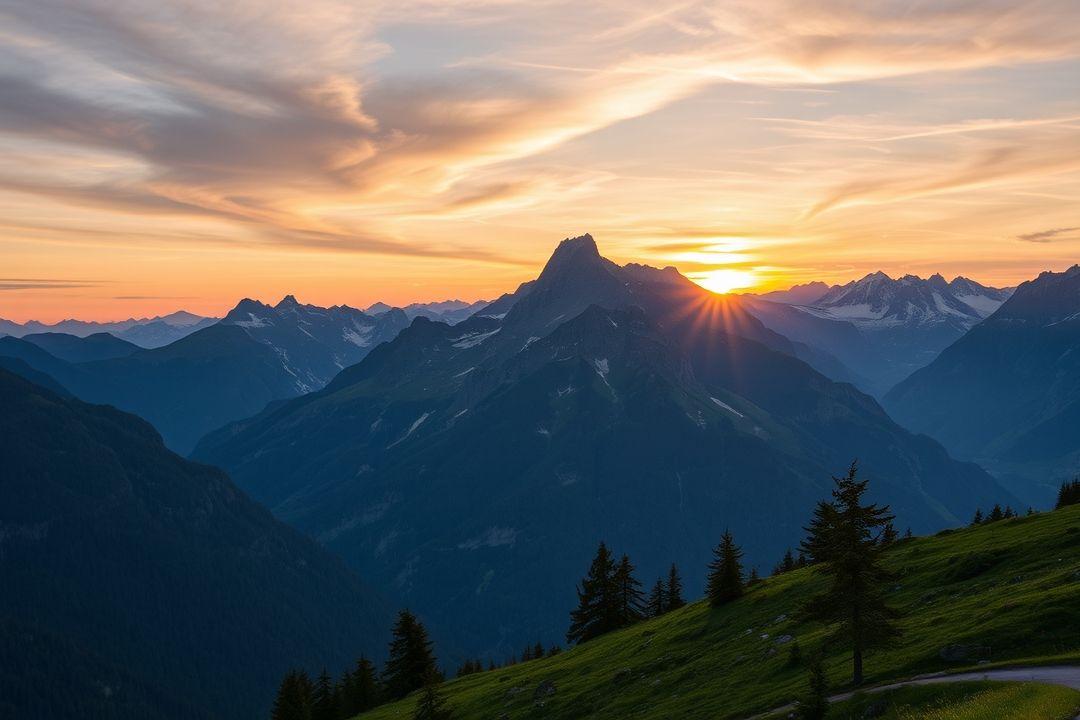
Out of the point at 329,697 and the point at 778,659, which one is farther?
the point at 329,697

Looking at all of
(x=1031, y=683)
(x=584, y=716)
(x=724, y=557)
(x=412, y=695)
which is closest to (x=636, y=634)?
(x=724, y=557)

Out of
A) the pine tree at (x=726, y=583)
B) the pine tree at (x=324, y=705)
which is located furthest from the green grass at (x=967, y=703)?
the pine tree at (x=324, y=705)

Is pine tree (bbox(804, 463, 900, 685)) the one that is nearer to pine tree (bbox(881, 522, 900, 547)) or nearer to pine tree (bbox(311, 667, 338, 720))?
pine tree (bbox(881, 522, 900, 547))

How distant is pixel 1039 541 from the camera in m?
63.4

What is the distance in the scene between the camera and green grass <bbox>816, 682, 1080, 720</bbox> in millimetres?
33500

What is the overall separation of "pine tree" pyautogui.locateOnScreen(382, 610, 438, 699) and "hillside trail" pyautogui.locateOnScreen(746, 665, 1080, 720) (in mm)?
62371

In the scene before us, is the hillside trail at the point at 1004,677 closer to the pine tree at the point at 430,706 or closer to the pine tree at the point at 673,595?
the pine tree at the point at 430,706

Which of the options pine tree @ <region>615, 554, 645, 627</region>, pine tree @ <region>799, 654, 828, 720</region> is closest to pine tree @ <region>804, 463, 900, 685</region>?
pine tree @ <region>799, 654, 828, 720</region>

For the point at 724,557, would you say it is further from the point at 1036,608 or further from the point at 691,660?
the point at 1036,608

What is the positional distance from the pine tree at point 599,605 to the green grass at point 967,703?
7242 centimetres

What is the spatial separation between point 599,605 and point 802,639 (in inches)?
2252

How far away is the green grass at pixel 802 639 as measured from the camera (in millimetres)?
A: 46156

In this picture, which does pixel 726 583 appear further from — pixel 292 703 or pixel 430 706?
pixel 292 703

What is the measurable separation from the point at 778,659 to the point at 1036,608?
17.2 m
